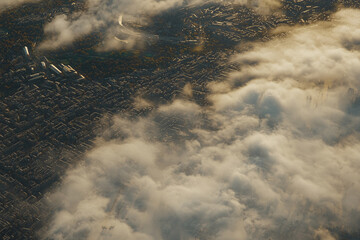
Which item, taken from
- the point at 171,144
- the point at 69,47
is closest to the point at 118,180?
the point at 171,144

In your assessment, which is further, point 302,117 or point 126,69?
point 126,69

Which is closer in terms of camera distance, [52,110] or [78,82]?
[52,110]

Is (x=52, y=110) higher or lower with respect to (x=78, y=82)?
lower

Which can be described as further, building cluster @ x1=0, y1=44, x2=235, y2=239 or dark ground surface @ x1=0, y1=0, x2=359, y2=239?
dark ground surface @ x1=0, y1=0, x2=359, y2=239

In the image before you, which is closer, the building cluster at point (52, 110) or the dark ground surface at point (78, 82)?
the building cluster at point (52, 110)

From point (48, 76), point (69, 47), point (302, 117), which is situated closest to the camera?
point (302, 117)

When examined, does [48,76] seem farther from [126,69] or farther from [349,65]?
[349,65]

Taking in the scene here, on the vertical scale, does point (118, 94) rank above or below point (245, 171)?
above

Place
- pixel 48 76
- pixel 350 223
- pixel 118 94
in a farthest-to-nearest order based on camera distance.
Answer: pixel 48 76
pixel 118 94
pixel 350 223
